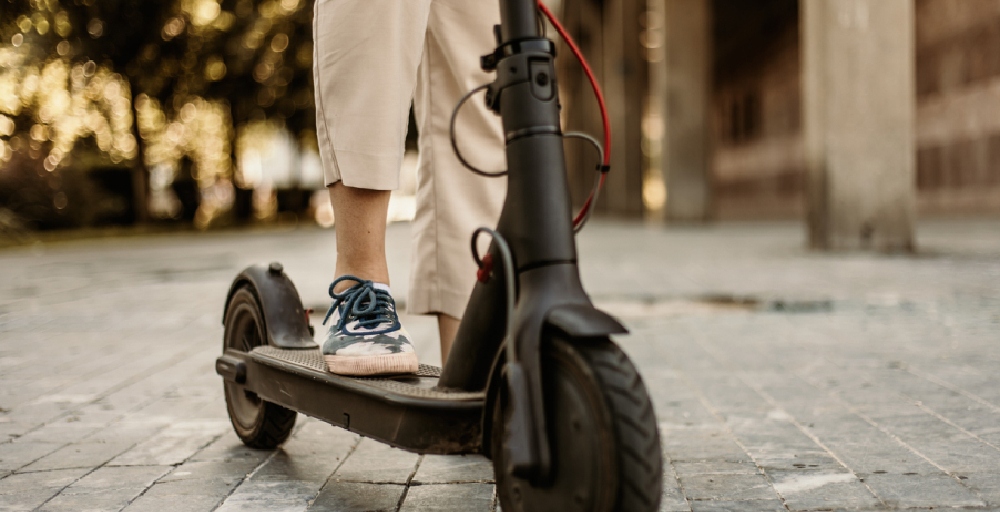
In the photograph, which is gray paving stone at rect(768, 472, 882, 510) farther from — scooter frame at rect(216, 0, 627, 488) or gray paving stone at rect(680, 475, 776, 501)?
scooter frame at rect(216, 0, 627, 488)

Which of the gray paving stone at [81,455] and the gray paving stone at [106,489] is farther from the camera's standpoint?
the gray paving stone at [81,455]

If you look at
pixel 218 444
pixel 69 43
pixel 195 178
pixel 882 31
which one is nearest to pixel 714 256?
pixel 882 31

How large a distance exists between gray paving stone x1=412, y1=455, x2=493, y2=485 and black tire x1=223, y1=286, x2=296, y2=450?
1.26ft

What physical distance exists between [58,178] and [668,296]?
1905cm

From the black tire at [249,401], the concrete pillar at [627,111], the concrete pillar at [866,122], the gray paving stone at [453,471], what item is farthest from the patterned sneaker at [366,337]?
the concrete pillar at [627,111]

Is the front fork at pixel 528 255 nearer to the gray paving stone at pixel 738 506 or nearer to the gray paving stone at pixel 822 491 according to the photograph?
the gray paving stone at pixel 738 506

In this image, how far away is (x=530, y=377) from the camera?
5.14 ft

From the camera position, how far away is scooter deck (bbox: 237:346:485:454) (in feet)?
5.95

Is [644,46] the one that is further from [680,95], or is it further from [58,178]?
[58,178]

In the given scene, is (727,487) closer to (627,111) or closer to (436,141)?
(436,141)

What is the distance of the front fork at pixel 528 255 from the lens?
1549mm

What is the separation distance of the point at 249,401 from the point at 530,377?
1.34 metres

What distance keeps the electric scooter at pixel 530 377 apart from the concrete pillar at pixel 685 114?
17117 mm

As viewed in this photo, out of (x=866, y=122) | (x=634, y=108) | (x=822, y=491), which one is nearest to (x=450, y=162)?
(x=822, y=491)
